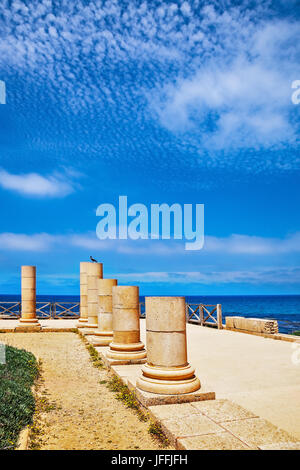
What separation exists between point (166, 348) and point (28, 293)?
15255mm

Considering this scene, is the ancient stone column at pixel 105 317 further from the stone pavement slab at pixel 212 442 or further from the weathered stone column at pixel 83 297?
the stone pavement slab at pixel 212 442

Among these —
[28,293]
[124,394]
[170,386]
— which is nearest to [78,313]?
[28,293]

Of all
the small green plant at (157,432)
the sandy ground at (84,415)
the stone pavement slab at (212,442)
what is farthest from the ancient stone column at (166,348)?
the stone pavement slab at (212,442)

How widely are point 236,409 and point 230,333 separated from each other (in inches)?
446

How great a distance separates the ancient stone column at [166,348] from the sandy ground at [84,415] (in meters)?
0.72

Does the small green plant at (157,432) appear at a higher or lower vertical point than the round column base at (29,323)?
higher

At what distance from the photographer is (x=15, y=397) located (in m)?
6.72

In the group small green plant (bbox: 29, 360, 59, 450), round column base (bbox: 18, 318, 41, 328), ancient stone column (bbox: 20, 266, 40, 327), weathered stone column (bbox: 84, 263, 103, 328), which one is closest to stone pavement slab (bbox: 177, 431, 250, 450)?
small green plant (bbox: 29, 360, 59, 450)

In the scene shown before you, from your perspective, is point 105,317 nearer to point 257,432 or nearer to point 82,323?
point 82,323

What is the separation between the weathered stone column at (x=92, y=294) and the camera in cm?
1686

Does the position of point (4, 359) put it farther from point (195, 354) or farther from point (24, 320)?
point (24, 320)

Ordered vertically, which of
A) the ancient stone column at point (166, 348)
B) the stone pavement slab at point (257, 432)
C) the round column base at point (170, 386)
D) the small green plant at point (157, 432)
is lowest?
the small green plant at point (157, 432)
